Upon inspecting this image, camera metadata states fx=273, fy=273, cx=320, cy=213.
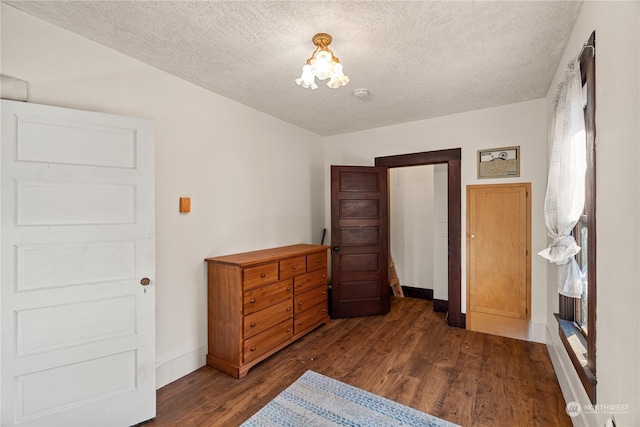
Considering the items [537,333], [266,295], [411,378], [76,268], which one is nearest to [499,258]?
[537,333]

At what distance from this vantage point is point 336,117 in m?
3.46

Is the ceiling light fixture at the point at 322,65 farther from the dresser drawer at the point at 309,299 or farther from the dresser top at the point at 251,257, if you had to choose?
the dresser drawer at the point at 309,299

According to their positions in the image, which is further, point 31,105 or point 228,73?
point 228,73

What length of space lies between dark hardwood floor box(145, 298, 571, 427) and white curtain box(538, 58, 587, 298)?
0.93 meters

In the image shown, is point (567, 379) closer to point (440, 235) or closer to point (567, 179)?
point (567, 179)

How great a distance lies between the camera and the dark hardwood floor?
75.2 inches

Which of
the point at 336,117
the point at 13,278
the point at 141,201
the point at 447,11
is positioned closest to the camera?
the point at 13,278

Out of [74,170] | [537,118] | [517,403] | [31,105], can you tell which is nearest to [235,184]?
[74,170]

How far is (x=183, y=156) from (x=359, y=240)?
234 cm
